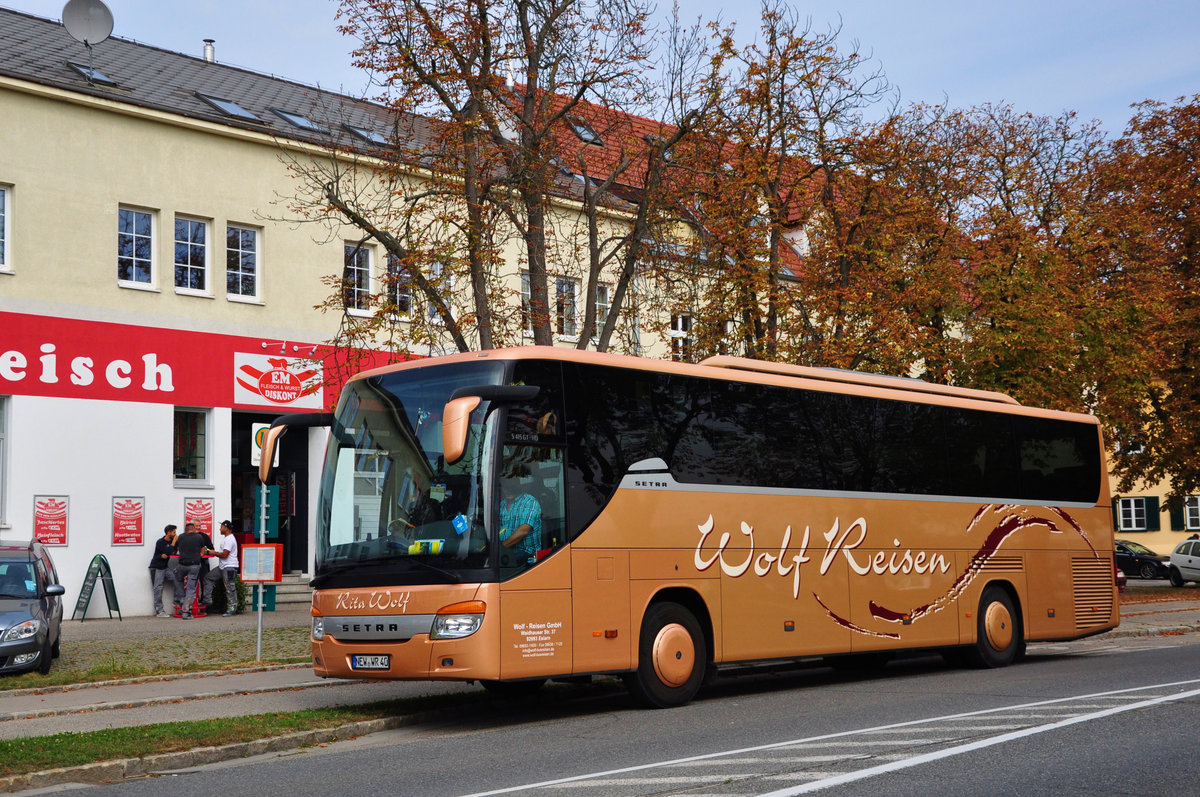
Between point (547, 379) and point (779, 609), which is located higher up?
point (547, 379)

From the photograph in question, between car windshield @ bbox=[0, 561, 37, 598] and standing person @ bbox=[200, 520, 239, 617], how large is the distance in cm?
Answer: 851

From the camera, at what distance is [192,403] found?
26.5 meters

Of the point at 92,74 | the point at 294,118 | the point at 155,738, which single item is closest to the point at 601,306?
the point at 92,74

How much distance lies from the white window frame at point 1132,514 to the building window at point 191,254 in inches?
1764

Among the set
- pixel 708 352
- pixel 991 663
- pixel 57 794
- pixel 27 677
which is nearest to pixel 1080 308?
pixel 708 352

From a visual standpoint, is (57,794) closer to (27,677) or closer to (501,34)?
(27,677)

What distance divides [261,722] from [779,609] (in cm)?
540

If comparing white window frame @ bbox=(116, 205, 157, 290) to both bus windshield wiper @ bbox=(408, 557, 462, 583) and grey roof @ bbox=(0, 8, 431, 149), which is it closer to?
grey roof @ bbox=(0, 8, 431, 149)

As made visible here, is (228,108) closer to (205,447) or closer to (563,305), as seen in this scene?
(205,447)

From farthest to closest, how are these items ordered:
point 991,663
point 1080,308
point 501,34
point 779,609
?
point 1080,308 → point 501,34 → point 991,663 → point 779,609

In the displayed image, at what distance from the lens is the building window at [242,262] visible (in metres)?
27.6

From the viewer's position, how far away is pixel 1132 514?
59.0 m

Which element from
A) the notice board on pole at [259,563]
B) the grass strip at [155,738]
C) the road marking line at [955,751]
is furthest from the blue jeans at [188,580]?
the road marking line at [955,751]

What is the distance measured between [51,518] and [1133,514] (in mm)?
48250
